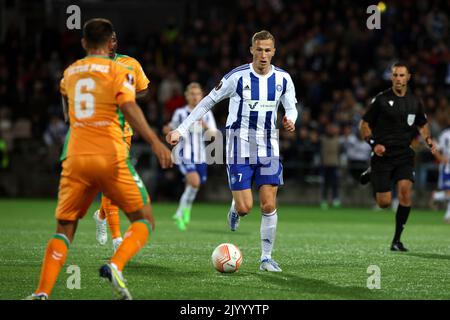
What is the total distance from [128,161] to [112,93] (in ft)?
1.90

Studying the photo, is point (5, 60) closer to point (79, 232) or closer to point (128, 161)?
point (79, 232)

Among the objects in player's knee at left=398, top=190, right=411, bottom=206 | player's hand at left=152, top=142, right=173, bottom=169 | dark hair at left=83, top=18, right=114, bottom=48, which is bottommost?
player's knee at left=398, top=190, right=411, bottom=206

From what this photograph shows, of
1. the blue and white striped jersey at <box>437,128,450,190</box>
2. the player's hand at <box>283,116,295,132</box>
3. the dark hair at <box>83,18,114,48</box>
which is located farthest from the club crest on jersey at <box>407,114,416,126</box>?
the blue and white striped jersey at <box>437,128,450,190</box>

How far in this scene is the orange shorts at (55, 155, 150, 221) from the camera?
6.91 meters

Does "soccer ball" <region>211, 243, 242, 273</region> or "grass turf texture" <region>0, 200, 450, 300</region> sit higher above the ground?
"soccer ball" <region>211, 243, 242, 273</region>

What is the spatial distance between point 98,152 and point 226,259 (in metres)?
2.61

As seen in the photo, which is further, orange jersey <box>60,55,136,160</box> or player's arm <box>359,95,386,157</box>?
player's arm <box>359,95,386,157</box>

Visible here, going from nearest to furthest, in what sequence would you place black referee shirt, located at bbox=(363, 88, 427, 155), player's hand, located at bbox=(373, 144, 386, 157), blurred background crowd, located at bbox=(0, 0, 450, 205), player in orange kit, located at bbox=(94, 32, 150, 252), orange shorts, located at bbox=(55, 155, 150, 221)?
orange shorts, located at bbox=(55, 155, 150, 221), player in orange kit, located at bbox=(94, 32, 150, 252), player's hand, located at bbox=(373, 144, 386, 157), black referee shirt, located at bbox=(363, 88, 427, 155), blurred background crowd, located at bbox=(0, 0, 450, 205)

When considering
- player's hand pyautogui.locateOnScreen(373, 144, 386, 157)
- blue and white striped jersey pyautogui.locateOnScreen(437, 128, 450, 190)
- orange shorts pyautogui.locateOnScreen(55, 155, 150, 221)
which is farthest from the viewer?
blue and white striped jersey pyautogui.locateOnScreen(437, 128, 450, 190)

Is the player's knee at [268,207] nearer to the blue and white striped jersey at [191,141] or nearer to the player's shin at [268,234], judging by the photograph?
the player's shin at [268,234]

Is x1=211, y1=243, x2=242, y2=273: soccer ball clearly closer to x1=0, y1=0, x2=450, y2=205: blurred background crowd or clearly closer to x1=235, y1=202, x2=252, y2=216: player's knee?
x1=235, y1=202, x2=252, y2=216: player's knee
